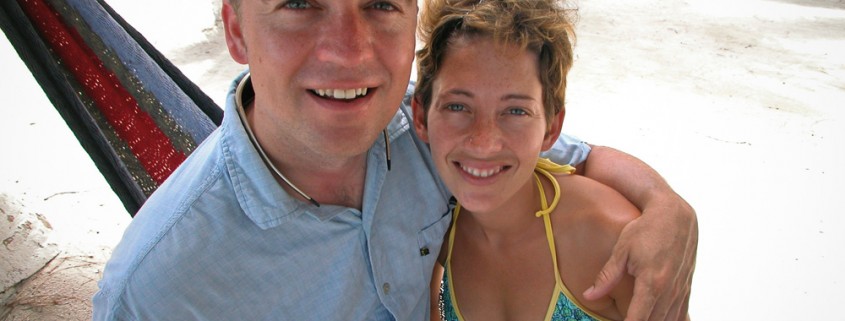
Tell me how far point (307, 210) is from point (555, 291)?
46 cm

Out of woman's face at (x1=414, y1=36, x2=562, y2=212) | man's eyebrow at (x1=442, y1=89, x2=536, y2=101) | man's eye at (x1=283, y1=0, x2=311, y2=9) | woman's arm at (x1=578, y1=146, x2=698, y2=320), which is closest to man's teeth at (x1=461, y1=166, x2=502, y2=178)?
woman's face at (x1=414, y1=36, x2=562, y2=212)

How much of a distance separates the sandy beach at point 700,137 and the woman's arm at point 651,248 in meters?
1.00

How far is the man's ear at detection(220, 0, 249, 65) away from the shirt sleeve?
24.3 inches

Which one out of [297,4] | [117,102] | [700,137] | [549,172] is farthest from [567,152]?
[700,137]

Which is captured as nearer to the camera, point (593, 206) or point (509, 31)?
point (509, 31)

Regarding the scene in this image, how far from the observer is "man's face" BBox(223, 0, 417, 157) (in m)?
0.96

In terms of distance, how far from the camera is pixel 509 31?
42.6 inches

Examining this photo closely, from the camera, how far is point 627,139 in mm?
2975

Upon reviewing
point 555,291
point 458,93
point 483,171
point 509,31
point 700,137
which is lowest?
point 700,137

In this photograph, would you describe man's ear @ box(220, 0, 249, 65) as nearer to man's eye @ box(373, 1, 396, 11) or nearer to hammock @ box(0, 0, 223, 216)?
man's eye @ box(373, 1, 396, 11)

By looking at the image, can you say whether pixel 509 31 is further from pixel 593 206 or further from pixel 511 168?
pixel 593 206

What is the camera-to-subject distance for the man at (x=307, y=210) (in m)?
0.96

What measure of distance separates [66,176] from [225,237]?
2.03 m

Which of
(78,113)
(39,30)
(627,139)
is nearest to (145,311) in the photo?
(78,113)
